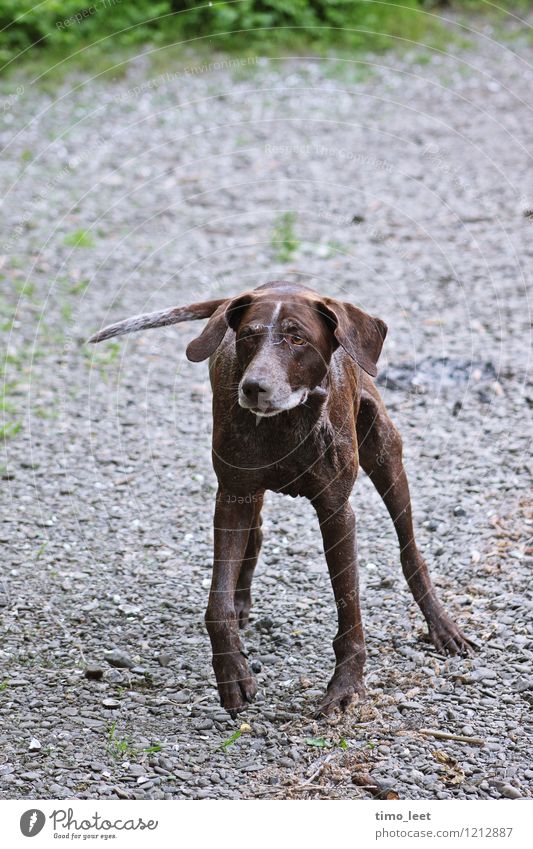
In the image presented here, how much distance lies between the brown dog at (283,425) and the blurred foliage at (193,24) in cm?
1046

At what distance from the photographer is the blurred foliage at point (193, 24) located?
14195 mm

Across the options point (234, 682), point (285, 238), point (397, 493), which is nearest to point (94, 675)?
point (234, 682)

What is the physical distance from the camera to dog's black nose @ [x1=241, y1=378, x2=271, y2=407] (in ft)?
12.6

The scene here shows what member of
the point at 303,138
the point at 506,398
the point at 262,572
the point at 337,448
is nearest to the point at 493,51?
the point at 303,138

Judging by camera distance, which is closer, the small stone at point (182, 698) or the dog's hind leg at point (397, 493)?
the small stone at point (182, 698)

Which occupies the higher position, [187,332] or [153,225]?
[153,225]

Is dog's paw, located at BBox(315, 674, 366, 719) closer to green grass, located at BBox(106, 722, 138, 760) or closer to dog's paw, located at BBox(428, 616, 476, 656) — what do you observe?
dog's paw, located at BBox(428, 616, 476, 656)

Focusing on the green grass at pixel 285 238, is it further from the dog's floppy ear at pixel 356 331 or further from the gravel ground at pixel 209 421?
the dog's floppy ear at pixel 356 331

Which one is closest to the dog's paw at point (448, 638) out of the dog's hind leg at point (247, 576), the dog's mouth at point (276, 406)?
the dog's hind leg at point (247, 576)

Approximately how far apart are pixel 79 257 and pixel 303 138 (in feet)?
11.3

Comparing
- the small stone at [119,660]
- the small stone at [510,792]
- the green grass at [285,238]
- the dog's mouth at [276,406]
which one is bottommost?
the small stone at [510,792]

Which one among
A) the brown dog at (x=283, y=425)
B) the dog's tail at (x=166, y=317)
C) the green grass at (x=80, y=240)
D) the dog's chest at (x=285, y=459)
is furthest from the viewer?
Result: the green grass at (x=80, y=240)

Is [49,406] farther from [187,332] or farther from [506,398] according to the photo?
[506,398]

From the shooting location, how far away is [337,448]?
4352 millimetres
